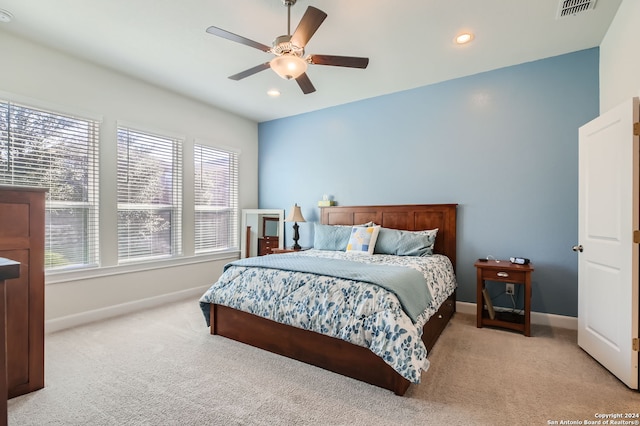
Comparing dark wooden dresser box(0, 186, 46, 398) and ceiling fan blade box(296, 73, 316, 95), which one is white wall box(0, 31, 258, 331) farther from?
ceiling fan blade box(296, 73, 316, 95)

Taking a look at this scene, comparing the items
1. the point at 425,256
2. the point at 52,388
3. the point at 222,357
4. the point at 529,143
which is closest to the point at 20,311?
the point at 52,388

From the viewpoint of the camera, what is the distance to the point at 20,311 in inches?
75.7

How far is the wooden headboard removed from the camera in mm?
3713

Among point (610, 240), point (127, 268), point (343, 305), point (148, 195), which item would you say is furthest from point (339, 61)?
point (127, 268)

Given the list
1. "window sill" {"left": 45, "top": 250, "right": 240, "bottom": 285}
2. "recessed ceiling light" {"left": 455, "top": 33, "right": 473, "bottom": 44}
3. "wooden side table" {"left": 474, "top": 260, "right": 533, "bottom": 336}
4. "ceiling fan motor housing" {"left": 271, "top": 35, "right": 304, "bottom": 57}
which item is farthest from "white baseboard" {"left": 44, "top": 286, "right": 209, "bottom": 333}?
"recessed ceiling light" {"left": 455, "top": 33, "right": 473, "bottom": 44}

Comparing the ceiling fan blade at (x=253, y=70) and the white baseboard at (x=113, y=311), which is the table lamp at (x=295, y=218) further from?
the ceiling fan blade at (x=253, y=70)

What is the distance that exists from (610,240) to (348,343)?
2.14m

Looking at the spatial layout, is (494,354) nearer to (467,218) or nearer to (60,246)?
(467,218)

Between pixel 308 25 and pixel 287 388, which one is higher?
pixel 308 25

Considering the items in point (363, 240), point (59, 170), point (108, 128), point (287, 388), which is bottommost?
point (287, 388)

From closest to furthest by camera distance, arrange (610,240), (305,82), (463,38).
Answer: (610,240) → (305,82) → (463,38)

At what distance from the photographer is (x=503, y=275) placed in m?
3.07

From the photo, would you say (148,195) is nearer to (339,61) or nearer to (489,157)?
(339,61)

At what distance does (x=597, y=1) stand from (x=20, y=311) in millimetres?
4664
